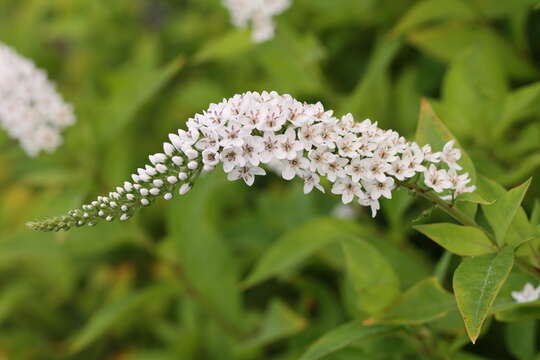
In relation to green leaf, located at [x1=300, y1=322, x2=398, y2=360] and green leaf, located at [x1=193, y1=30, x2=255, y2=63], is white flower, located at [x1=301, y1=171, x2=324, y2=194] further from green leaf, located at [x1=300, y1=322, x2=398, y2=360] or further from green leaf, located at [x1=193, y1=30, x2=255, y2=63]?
green leaf, located at [x1=193, y1=30, x2=255, y2=63]

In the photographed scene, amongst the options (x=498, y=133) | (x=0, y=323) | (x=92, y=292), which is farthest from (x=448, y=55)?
(x=0, y=323)

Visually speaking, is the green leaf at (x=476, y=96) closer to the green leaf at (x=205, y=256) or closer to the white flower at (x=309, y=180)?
the green leaf at (x=205, y=256)

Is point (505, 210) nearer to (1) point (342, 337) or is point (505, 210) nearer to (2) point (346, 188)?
(2) point (346, 188)

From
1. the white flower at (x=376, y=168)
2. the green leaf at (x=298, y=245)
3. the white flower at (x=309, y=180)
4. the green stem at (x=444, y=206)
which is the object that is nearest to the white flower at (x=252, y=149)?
the white flower at (x=309, y=180)

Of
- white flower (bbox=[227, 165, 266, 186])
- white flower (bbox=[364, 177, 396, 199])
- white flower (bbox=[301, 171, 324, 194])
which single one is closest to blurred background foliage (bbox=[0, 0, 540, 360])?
white flower (bbox=[364, 177, 396, 199])

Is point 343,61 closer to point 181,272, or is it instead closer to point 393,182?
point 181,272

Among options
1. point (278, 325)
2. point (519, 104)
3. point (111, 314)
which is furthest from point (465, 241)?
point (111, 314)
